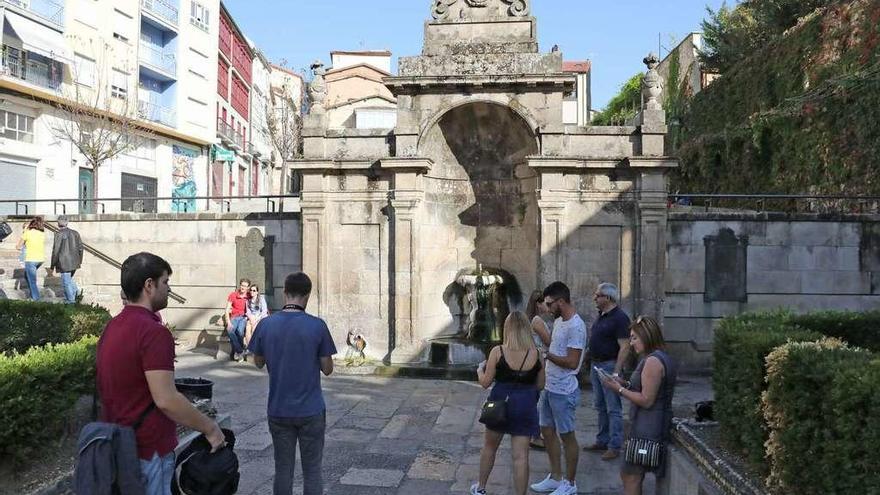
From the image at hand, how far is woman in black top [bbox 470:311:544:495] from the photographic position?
5.11m

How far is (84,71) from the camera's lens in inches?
1081

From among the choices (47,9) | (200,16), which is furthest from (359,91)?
(47,9)

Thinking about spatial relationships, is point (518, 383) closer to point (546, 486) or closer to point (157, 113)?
point (546, 486)

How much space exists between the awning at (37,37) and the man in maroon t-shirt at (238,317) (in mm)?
18131

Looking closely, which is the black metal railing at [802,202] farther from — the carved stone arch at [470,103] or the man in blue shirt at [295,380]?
the man in blue shirt at [295,380]

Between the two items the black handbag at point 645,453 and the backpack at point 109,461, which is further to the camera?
the black handbag at point 645,453

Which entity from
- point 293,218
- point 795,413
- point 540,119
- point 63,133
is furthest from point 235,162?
point 795,413

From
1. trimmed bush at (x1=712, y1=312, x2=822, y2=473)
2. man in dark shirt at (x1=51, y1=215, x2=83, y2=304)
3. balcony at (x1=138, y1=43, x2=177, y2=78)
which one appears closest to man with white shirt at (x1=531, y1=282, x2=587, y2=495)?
trimmed bush at (x1=712, y1=312, x2=822, y2=473)

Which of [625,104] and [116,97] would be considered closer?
[116,97]

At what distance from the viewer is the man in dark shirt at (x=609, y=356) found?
6.78 meters

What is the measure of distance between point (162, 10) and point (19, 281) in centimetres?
2243

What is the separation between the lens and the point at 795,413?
161 inches

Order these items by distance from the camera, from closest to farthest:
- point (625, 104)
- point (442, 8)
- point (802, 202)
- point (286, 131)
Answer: point (442, 8) → point (802, 202) → point (286, 131) → point (625, 104)

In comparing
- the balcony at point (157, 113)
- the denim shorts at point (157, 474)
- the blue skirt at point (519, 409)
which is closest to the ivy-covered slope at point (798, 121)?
the blue skirt at point (519, 409)
